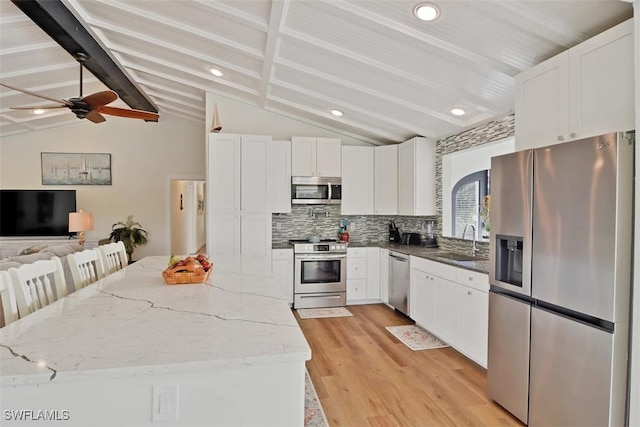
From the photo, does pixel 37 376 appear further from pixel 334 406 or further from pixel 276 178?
pixel 276 178

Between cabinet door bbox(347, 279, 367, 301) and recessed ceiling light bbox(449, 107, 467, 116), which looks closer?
recessed ceiling light bbox(449, 107, 467, 116)

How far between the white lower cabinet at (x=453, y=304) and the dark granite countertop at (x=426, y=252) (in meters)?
0.04

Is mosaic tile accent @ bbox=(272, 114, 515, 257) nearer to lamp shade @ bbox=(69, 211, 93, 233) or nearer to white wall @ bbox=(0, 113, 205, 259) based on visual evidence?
white wall @ bbox=(0, 113, 205, 259)

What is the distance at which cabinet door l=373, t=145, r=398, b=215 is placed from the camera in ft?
17.4

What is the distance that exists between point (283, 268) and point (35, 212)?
502 centimetres

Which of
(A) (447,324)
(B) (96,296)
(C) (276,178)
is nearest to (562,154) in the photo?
(A) (447,324)

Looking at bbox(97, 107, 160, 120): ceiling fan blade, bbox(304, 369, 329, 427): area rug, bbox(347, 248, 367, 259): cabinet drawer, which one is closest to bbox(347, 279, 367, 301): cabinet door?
bbox(347, 248, 367, 259): cabinet drawer

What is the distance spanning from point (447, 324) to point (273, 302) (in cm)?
232

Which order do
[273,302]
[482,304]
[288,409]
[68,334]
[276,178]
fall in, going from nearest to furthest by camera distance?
[288,409]
[68,334]
[273,302]
[482,304]
[276,178]

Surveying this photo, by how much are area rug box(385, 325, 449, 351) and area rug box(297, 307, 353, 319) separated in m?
0.76

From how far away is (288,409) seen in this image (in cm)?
124

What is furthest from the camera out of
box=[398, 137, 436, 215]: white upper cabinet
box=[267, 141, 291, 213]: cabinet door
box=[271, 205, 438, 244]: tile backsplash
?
box=[271, 205, 438, 244]: tile backsplash

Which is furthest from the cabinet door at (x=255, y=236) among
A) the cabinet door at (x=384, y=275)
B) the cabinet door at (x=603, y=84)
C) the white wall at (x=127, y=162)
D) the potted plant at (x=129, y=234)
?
the cabinet door at (x=603, y=84)

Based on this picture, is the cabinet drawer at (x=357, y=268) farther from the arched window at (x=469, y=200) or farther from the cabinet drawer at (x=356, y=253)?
the arched window at (x=469, y=200)
